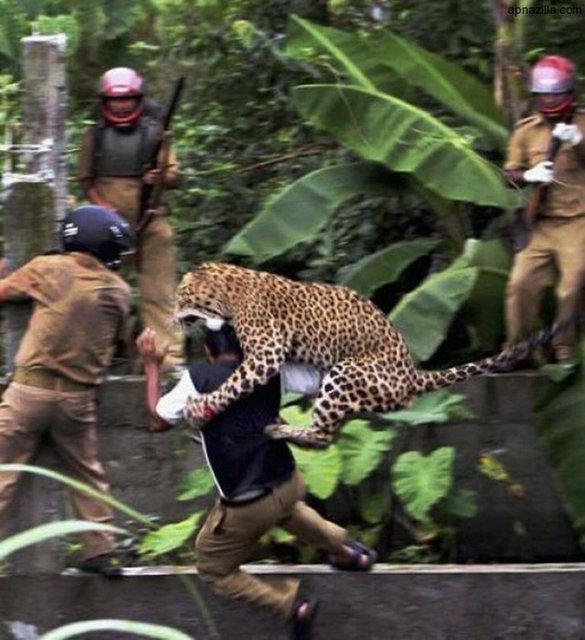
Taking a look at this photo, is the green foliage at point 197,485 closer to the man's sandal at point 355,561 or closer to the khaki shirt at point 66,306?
the man's sandal at point 355,561

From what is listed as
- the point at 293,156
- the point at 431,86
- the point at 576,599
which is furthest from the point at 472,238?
the point at 576,599

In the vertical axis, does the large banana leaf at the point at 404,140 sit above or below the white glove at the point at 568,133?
below

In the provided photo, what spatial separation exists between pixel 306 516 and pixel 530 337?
1.89 metres

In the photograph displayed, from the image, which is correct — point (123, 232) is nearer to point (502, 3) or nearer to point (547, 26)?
point (502, 3)

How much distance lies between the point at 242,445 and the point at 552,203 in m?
2.39

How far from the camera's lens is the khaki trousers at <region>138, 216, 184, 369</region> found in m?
7.47

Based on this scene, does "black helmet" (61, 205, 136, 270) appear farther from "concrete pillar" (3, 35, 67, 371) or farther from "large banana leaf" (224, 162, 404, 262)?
"large banana leaf" (224, 162, 404, 262)

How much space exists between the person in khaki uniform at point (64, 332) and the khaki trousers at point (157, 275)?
1842 millimetres

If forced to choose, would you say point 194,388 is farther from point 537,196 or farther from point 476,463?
point 537,196

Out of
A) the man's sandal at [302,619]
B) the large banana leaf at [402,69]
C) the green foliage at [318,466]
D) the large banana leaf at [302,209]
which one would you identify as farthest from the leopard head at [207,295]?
the large banana leaf at [402,69]

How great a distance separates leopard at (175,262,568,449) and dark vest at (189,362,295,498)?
45 millimetres

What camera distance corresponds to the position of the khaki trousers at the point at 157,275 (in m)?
7.47

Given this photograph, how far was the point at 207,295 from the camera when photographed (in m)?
5.50
